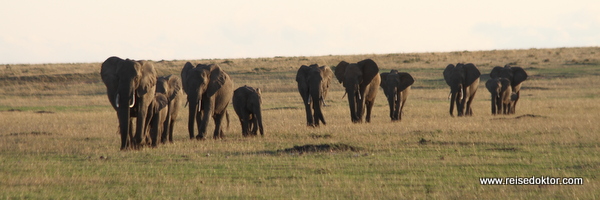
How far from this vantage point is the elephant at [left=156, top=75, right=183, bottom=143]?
19547mm

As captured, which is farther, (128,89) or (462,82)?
(462,82)

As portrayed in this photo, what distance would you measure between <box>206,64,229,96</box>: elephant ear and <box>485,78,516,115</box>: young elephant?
13528 mm

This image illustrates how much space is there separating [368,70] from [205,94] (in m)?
7.58

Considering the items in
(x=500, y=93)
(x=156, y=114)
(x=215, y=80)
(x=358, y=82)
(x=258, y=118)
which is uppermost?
(x=358, y=82)

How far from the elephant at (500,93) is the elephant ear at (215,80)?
13526mm

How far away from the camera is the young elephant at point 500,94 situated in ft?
102

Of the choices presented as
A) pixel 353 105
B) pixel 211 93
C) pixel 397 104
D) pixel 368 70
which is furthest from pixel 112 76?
pixel 397 104

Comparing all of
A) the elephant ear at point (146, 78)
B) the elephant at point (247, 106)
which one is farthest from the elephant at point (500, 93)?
the elephant ear at point (146, 78)

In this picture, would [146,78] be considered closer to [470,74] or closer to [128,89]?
[128,89]

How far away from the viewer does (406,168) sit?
13820 millimetres

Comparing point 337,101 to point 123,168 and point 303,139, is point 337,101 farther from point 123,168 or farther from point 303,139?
point 123,168

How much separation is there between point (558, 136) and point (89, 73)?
52750mm

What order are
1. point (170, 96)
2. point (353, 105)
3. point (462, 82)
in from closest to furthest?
point (170, 96)
point (353, 105)
point (462, 82)

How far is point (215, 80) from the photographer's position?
20953mm
